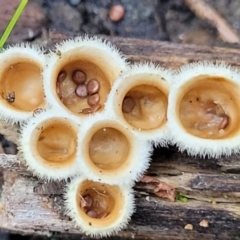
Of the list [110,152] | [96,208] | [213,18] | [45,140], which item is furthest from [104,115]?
[213,18]

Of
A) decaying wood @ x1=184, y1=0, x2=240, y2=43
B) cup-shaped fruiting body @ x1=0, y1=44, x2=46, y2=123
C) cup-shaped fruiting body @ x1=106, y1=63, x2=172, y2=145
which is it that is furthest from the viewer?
decaying wood @ x1=184, y1=0, x2=240, y2=43

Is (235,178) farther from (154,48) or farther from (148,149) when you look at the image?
(154,48)

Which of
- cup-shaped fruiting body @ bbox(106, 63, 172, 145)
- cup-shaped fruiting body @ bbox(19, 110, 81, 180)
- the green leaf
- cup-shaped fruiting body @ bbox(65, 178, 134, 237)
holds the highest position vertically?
the green leaf

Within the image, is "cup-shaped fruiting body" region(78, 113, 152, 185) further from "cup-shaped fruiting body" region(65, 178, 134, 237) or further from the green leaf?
the green leaf

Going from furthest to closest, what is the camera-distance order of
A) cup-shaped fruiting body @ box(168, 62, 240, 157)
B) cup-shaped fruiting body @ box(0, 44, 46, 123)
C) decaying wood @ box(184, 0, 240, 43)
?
decaying wood @ box(184, 0, 240, 43)
cup-shaped fruiting body @ box(0, 44, 46, 123)
cup-shaped fruiting body @ box(168, 62, 240, 157)

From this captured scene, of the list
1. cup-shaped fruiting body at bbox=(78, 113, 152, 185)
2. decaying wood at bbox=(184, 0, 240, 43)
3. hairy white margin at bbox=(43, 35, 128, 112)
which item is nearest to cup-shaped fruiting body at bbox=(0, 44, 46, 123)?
hairy white margin at bbox=(43, 35, 128, 112)

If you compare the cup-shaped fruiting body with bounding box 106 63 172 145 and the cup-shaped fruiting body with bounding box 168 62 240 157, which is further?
the cup-shaped fruiting body with bounding box 106 63 172 145

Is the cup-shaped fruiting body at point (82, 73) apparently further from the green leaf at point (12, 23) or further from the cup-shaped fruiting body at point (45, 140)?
the green leaf at point (12, 23)

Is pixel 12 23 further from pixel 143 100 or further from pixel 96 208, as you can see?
pixel 96 208

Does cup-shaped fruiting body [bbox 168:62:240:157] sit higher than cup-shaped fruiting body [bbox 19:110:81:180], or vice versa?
cup-shaped fruiting body [bbox 168:62:240:157]
